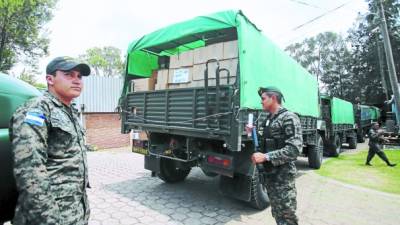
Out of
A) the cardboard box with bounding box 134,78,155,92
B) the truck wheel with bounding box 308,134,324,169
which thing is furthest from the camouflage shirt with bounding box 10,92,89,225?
the truck wheel with bounding box 308,134,324,169

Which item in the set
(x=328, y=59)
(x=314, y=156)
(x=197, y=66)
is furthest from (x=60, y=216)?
(x=328, y=59)

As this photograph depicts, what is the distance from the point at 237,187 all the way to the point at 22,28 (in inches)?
811

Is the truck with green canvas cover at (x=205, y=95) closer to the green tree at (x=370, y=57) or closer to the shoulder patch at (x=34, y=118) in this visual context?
the shoulder patch at (x=34, y=118)

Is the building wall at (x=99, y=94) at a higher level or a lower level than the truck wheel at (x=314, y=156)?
higher

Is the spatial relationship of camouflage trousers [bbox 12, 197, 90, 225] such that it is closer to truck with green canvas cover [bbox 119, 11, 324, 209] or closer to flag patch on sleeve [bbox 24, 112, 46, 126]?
flag patch on sleeve [bbox 24, 112, 46, 126]

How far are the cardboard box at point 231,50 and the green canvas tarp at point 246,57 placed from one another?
203mm

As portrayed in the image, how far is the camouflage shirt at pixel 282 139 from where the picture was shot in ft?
10.1

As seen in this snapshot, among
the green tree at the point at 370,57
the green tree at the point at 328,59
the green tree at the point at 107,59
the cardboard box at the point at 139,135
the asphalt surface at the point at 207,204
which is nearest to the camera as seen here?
the asphalt surface at the point at 207,204

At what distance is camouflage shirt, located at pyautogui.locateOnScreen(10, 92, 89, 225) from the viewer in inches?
61.5

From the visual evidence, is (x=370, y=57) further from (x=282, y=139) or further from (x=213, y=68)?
(x=282, y=139)

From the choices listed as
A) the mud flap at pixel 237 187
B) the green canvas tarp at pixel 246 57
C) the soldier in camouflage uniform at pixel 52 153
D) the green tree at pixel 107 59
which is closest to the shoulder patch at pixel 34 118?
the soldier in camouflage uniform at pixel 52 153

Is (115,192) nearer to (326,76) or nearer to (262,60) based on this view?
(262,60)

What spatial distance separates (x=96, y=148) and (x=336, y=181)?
31.5ft

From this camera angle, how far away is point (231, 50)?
14.4ft
